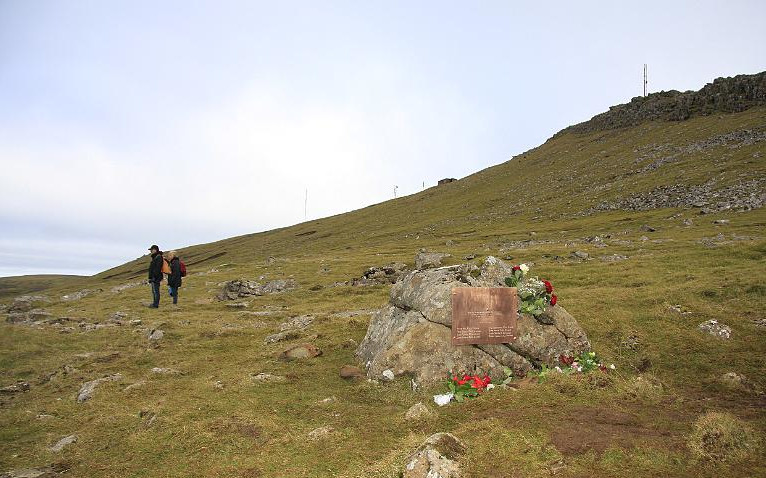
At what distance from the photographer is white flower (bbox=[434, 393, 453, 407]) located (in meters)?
12.4

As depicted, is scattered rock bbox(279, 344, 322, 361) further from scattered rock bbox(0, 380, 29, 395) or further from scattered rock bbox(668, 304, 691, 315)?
scattered rock bbox(668, 304, 691, 315)

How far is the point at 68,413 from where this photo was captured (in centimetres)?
1307

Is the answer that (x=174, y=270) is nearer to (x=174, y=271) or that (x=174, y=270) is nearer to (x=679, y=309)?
(x=174, y=271)

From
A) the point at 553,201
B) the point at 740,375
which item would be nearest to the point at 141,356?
the point at 740,375

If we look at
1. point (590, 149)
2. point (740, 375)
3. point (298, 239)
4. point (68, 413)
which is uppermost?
point (590, 149)

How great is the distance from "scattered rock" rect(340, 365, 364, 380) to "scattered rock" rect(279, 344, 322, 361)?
2.26m

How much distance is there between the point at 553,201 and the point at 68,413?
79123mm

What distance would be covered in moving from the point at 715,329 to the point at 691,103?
11229cm

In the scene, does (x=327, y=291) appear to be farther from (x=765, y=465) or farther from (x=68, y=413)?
(x=765, y=465)

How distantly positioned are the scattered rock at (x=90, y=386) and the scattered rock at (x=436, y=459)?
11.6m

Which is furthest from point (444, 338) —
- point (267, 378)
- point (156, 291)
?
point (156, 291)

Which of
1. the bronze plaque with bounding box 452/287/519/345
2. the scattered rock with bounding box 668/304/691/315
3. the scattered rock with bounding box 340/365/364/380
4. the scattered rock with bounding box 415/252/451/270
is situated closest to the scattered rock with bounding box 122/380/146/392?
the scattered rock with bounding box 340/365/364/380

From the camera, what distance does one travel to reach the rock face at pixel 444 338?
14273 mm

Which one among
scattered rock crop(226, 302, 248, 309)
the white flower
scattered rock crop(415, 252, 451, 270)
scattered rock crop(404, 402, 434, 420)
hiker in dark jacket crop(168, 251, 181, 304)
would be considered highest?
hiker in dark jacket crop(168, 251, 181, 304)
